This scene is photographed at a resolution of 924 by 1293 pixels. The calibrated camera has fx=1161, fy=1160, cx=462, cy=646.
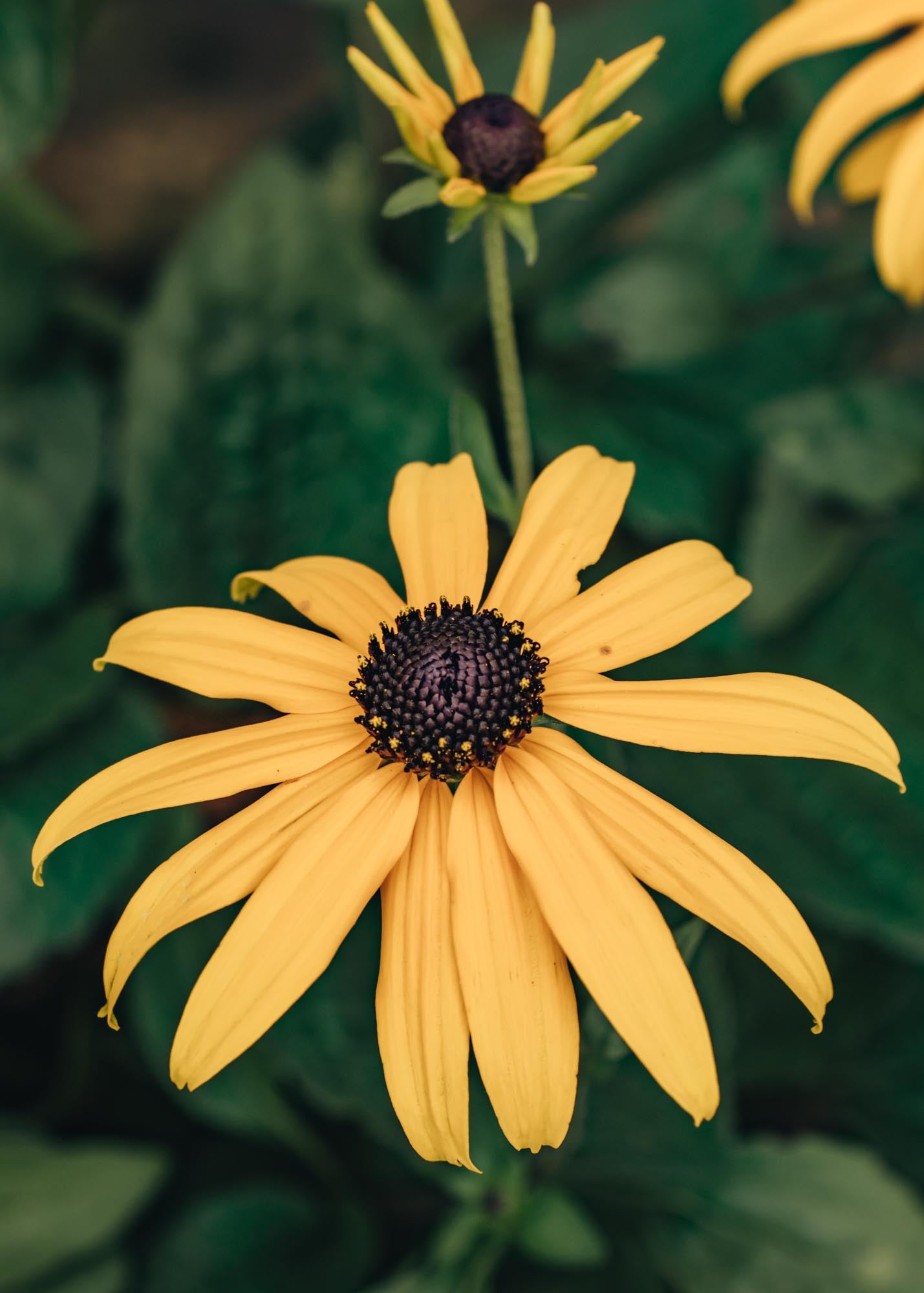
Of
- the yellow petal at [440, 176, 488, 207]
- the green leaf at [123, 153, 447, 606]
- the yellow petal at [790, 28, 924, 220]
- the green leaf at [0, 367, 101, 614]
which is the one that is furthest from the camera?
the green leaf at [0, 367, 101, 614]

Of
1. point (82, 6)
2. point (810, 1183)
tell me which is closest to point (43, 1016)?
point (810, 1183)

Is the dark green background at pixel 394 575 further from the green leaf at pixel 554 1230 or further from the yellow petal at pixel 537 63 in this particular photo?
the yellow petal at pixel 537 63

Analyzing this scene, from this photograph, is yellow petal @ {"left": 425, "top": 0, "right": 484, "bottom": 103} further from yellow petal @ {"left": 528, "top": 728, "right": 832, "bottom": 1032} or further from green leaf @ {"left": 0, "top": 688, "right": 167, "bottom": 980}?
green leaf @ {"left": 0, "top": 688, "right": 167, "bottom": 980}

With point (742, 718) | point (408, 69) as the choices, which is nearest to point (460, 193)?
point (408, 69)

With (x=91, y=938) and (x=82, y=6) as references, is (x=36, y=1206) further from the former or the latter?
(x=82, y=6)

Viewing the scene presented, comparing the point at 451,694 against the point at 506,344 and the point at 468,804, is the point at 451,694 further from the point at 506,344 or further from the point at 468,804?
the point at 506,344

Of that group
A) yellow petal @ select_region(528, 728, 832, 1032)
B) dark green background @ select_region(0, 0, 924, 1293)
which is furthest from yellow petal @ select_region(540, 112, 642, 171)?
dark green background @ select_region(0, 0, 924, 1293)
